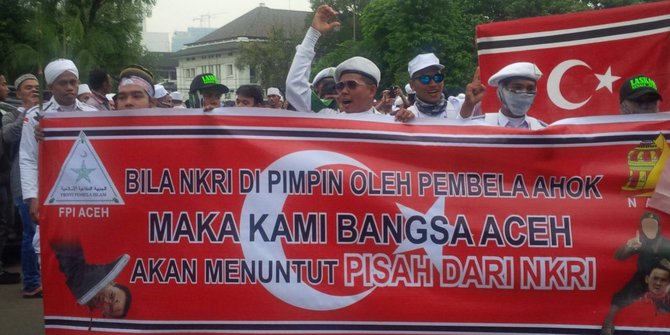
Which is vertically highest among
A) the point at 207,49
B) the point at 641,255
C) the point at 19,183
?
the point at 207,49

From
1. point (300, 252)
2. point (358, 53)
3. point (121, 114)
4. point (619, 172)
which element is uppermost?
point (358, 53)

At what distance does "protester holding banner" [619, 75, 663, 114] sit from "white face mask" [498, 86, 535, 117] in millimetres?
730

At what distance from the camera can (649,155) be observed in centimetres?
424

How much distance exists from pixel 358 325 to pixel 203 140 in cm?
114

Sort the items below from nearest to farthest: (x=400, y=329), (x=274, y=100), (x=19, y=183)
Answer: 1. (x=400, y=329)
2. (x=19, y=183)
3. (x=274, y=100)

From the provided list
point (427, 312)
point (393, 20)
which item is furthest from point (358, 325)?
point (393, 20)

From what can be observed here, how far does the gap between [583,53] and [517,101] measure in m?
1.36

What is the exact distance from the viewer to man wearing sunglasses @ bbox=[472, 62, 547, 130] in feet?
15.8

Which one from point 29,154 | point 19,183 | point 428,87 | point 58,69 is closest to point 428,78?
point 428,87

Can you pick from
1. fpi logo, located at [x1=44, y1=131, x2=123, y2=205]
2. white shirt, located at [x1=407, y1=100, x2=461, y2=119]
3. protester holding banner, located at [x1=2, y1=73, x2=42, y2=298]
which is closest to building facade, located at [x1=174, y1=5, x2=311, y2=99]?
protester holding banner, located at [x1=2, y1=73, x2=42, y2=298]

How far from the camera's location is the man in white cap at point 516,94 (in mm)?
4801

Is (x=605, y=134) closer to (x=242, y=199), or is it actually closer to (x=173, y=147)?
(x=242, y=199)

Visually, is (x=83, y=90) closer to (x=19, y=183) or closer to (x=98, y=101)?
(x=19, y=183)

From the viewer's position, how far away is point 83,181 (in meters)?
4.34
